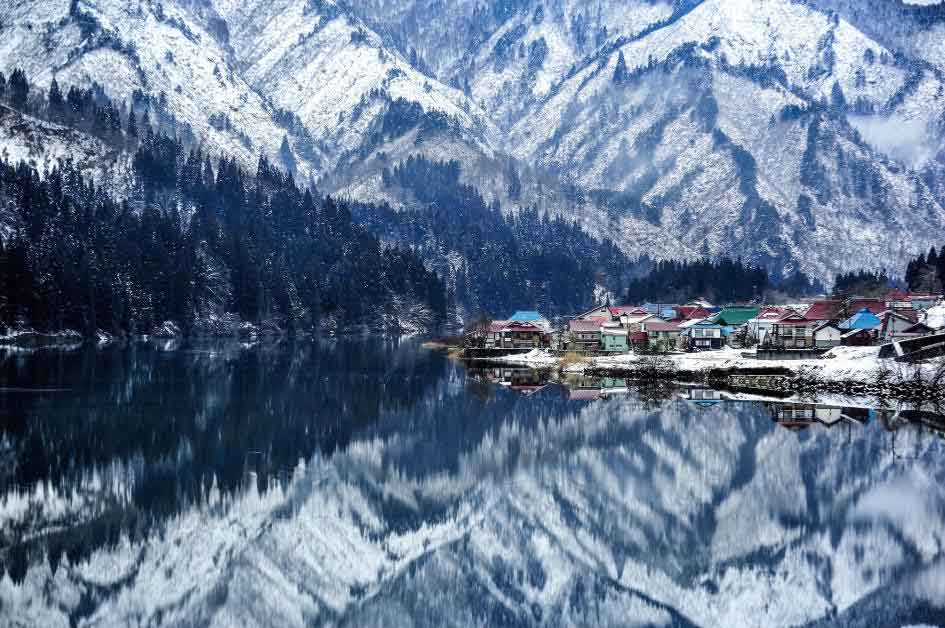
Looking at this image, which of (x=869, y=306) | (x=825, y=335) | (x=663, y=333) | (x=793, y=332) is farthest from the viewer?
(x=663, y=333)

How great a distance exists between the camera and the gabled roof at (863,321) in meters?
113

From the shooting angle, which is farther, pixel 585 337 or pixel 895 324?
pixel 585 337

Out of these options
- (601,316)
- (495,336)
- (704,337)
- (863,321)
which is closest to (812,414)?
(863,321)

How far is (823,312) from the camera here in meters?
124

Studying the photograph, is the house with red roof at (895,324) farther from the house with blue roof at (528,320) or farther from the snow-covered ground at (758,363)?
the house with blue roof at (528,320)

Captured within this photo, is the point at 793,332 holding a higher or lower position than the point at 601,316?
lower

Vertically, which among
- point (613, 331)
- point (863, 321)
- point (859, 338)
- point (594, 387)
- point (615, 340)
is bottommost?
point (594, 387)

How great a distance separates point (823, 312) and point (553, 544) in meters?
87.4

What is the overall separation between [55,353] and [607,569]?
4163 inches

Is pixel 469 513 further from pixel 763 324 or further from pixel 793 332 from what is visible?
pixel 763 324

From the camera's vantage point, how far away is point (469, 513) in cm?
5181

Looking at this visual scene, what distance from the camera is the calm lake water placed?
38.3m

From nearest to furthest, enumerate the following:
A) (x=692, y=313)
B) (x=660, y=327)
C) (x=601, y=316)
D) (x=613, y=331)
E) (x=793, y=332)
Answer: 1. (x=793, y=332)
2. (x=613, y=331)
3. (x=660, y=327)
4. (x=601, y=316)
5. (x=692, y=313)

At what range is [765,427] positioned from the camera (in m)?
70.2
